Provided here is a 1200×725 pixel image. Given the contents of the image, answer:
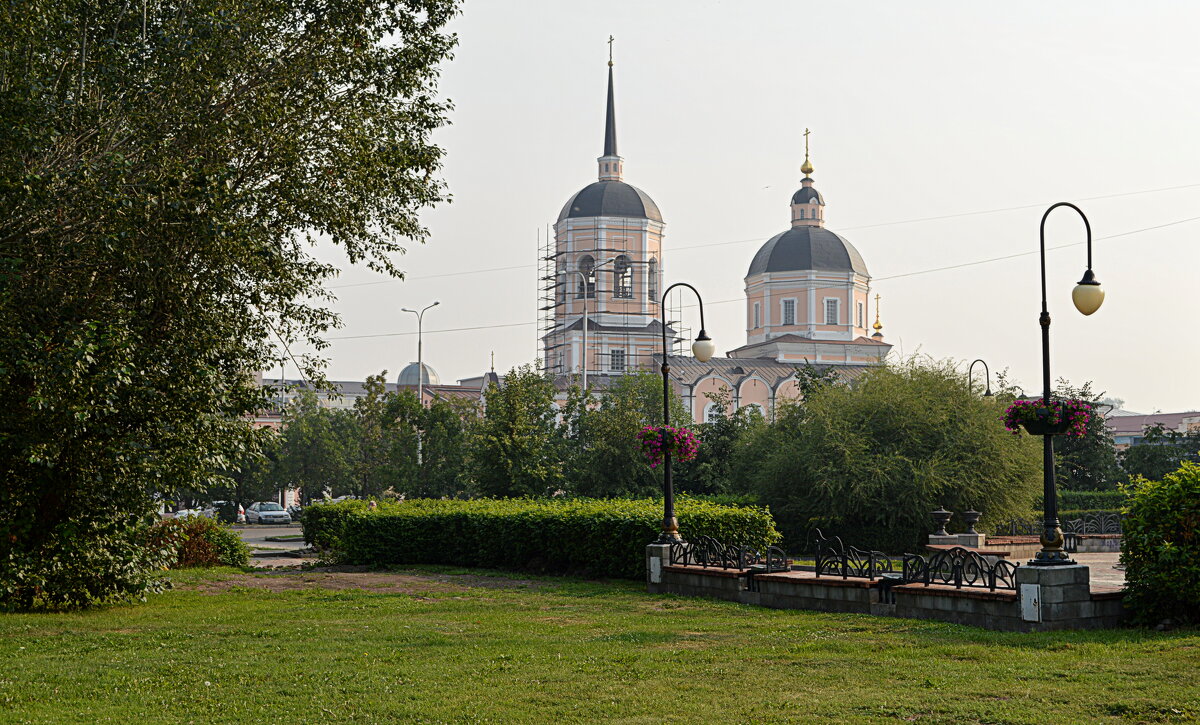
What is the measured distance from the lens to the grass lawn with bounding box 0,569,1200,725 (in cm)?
881

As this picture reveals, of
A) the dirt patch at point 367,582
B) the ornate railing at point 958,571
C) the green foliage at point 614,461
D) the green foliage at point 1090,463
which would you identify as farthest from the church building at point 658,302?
the ornate railing at point 958,571

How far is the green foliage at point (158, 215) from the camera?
12.7 meters

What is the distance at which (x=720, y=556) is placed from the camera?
18203 millimetres

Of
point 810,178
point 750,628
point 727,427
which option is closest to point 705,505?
point 750,628

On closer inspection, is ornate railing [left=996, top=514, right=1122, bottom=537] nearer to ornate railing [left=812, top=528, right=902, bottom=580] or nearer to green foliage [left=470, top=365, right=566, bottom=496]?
green foliage [left=470, top=365, right=566, bottom=496]

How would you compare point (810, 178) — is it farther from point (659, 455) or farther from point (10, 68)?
point (10, 68)

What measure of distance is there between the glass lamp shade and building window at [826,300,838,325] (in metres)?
69.4

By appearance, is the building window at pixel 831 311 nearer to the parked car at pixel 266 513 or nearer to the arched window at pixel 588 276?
the arched window at pixel 588 276

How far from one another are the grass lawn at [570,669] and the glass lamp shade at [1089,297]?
3591 millimetres

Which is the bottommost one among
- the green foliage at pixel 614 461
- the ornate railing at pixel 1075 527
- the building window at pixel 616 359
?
the ornate railing at pixel 1075 527

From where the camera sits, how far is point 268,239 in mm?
14539

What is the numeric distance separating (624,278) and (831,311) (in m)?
15.1

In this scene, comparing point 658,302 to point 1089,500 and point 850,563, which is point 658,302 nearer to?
point 1089,500

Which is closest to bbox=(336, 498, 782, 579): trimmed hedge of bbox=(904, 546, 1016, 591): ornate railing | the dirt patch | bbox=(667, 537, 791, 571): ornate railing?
the dirt patch
